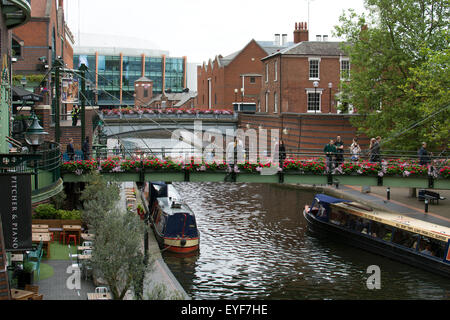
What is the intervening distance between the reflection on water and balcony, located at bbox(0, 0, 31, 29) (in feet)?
35.4

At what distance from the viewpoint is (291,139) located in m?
51.9

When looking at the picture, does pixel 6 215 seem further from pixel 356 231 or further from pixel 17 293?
pixel 356 231

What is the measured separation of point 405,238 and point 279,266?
554cm

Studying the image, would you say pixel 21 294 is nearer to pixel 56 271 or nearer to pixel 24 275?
pixel 24 275

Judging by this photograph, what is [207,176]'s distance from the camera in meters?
26.0

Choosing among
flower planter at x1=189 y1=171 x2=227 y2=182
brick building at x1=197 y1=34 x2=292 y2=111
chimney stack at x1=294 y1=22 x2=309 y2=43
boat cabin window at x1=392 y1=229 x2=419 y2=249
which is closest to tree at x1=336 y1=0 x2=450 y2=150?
boat cabin window at x1=392 y1=229 x2=419 y2=249

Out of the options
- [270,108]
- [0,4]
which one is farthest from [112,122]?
[0,4]

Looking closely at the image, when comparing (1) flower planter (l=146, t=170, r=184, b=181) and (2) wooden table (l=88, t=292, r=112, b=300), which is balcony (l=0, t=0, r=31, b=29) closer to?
(2) wooden table (l=88, t=292, r=112, b=300)

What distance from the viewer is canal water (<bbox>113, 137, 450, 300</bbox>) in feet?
67.6

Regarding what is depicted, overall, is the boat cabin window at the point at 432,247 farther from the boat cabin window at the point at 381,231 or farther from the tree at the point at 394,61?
the tree at the point at 394,61

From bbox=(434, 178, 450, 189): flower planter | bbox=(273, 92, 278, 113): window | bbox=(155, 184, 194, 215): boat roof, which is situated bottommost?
bbox=(155, 184, 194, 215): boat roof

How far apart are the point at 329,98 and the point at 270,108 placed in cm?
709

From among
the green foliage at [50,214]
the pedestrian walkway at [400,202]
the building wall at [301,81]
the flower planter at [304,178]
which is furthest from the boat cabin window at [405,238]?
the building wall at [301,81]

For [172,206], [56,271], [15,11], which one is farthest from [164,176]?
[15,11]
